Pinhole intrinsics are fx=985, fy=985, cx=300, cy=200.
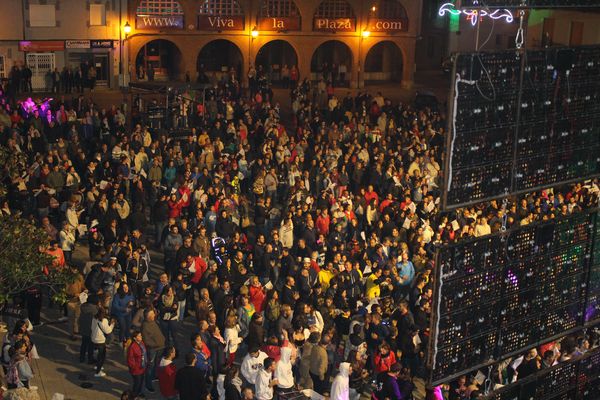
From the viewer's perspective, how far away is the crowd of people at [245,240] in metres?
16.3

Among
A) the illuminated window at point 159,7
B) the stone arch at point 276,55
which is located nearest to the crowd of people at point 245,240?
the illuminated window at point 159,7

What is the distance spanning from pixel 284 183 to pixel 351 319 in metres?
8.09

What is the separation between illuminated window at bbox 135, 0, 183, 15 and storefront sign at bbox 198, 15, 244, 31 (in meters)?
1.08

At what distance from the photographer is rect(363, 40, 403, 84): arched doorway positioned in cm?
4878

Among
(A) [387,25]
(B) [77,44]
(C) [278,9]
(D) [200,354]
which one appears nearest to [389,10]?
(A) [387,25]

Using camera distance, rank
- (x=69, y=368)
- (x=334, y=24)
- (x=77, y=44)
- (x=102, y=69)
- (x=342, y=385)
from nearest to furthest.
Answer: (x=342, y=385) < (x=69, y=368) < (x=77, y=44) < (x=102, y=69) < (x=334, y=24)

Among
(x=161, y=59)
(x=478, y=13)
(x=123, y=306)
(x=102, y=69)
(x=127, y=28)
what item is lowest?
(x=123, y=306)

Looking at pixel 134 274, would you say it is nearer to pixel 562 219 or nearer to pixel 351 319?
pixel 351 319

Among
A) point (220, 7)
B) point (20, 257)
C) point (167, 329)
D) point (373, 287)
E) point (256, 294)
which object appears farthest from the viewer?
point (220, 7)

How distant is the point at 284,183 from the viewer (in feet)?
84.0

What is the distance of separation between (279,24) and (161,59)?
574cm

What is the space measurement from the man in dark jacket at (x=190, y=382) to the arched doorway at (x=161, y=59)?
3032cm

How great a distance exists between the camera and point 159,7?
138ft

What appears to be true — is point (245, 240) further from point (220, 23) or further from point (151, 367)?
point (220, 23)
